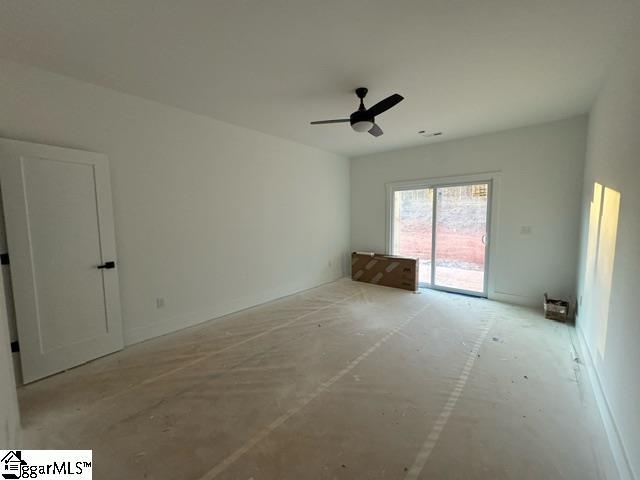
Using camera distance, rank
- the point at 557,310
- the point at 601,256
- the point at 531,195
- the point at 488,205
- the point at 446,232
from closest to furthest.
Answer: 1. the point at 601,256
2. the point at 557,310
3. the point at 531,195
4. the point at 488,205
5. the point at 446,232

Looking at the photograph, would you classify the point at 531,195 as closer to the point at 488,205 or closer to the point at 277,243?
the point at 488,205

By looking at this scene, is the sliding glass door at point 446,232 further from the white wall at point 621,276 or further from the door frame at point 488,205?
the white wall at point 621,276

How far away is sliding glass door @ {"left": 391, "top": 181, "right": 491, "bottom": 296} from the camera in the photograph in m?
4.48

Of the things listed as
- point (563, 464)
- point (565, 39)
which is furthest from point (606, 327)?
point (565, 39)

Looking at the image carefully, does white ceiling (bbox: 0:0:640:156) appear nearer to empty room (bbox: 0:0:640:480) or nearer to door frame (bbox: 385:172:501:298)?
empty room (bbox: 0:0:640:480)

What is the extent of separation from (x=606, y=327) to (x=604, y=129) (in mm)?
1821

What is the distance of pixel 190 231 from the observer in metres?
3.39

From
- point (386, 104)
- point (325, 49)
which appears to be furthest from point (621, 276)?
point (325, 49)

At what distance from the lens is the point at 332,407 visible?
1.94 meters

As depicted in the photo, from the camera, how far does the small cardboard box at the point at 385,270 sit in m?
4.92

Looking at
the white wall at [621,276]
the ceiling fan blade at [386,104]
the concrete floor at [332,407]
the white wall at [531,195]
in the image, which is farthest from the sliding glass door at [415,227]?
the ceiling fan blade at [386,104]

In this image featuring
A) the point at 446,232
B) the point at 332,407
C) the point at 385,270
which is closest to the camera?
the point at 332,407

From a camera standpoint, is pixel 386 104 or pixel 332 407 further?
pixel 386 104

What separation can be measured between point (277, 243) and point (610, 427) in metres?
3.95
